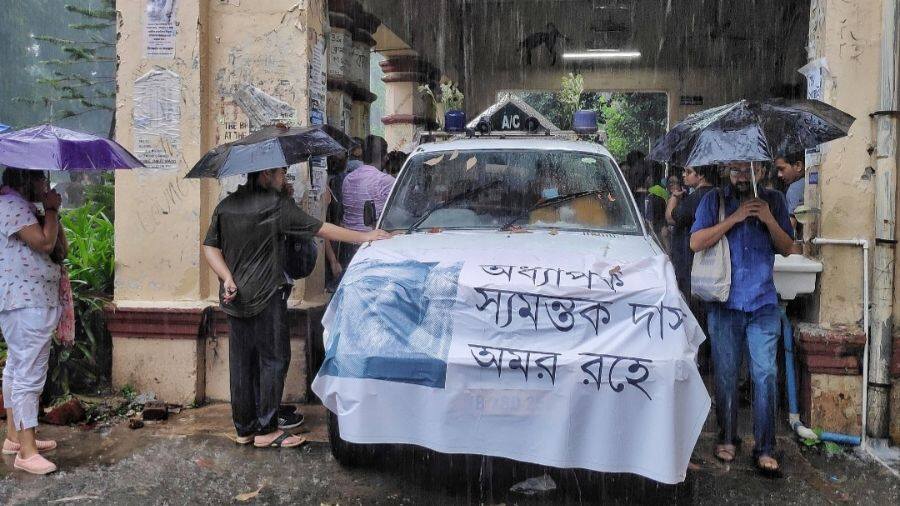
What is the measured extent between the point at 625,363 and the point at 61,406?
4.10 m

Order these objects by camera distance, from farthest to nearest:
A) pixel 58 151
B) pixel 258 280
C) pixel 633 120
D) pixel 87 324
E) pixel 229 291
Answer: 1. pixel 633 120
2. pixel 87 324
3. pixel 258 280
4. pixel 229 291
5. pixel 58 151

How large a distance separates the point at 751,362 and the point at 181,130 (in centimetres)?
438

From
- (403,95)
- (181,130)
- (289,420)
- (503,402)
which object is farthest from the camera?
(403,95)

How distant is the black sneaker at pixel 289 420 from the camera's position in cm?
567

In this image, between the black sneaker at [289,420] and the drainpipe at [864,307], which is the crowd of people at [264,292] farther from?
the drainpipe at [864,307]

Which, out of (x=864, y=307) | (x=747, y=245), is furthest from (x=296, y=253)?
(x=864, y=307)

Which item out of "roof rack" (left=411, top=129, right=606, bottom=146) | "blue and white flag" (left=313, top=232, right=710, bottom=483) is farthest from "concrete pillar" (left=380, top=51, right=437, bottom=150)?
"blue and white flag" (left=313, top=232, right=710, bottom=483)

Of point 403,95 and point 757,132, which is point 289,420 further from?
point 403,95

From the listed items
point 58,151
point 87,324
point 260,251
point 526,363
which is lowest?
point 87,324

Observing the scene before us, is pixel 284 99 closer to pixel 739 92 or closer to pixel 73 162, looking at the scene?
pixel 73 162

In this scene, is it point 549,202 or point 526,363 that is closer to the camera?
point 526,363

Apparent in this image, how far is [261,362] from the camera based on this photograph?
5328 mm

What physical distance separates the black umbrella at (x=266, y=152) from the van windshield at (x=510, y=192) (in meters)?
0.60

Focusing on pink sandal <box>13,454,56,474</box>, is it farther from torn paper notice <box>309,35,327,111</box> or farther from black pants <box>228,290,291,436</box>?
torn paper notice <box>309,35,327,111</box>
